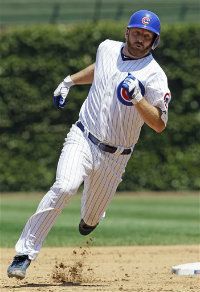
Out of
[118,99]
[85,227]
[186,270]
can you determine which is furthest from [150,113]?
[186,270]

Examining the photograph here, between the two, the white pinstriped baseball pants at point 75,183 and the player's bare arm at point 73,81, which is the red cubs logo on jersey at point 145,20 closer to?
the player's bare arm at point 73,81

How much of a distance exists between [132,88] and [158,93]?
370 mm

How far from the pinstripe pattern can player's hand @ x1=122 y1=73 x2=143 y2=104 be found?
277mm

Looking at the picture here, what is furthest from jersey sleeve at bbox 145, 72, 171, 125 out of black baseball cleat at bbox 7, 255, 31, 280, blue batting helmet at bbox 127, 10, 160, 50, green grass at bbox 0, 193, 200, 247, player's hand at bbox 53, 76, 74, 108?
green grass at bbox 0, 193, 200, 247

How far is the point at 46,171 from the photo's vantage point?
2028 cm

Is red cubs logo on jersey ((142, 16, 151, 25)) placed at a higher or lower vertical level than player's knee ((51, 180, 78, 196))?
higher

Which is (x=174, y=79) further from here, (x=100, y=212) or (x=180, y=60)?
(x=100, y=212)

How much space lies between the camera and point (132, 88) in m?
7.14

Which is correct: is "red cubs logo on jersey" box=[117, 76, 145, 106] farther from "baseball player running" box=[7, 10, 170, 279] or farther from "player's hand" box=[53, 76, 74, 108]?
"player's hand" box=[53, 76, 74, 108]

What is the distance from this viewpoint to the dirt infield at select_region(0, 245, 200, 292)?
24.6ft

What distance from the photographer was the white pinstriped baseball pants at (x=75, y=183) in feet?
24.0

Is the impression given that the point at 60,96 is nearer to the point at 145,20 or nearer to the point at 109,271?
the point at 145,20

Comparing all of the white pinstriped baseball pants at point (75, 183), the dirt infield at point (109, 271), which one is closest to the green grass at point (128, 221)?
the dirt infield at point (109, 271)

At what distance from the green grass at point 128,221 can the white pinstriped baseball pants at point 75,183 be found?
12.7 ft
